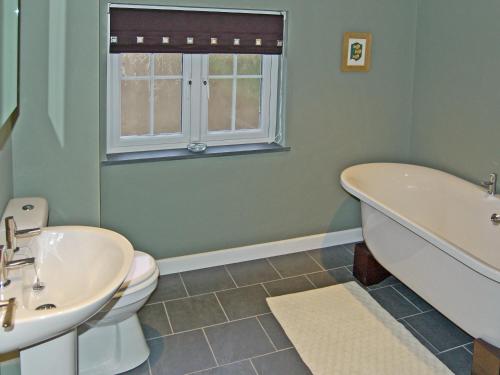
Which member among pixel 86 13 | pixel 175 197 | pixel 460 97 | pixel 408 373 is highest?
pixel 86 13

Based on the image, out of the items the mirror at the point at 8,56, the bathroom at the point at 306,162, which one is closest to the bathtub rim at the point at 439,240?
the bathroom at the point at 306,162

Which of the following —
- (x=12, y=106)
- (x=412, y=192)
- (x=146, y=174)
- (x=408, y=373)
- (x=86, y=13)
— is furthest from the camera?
(x=412, y=192)

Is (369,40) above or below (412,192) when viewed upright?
above

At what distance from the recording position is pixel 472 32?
3520 mm

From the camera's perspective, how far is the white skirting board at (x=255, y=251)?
12.0ft

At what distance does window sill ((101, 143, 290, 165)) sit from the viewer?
3375 mm

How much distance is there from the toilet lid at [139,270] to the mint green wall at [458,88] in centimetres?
208

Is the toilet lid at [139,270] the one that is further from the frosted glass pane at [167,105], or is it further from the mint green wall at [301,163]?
the frosted glass pane at [167,105]

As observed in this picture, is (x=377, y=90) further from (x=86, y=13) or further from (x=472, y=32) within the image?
(x=86, y=13)

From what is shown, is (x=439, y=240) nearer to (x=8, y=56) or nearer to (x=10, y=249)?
(x=10, y=249)

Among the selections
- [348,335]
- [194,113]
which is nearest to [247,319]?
[348,335]

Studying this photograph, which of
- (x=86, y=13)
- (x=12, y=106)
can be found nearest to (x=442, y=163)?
(x=86, y=13)

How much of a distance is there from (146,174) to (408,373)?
1806mm

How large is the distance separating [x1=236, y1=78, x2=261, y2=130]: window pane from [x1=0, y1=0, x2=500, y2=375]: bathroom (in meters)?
0.19
